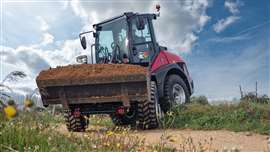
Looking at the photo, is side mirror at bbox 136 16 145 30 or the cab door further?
the cab door

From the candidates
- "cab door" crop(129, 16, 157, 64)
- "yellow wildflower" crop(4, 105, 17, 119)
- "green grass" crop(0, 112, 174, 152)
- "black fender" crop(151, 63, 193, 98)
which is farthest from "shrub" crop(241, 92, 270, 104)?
"yellow wildflower" crop(4, 105, 17, 119)

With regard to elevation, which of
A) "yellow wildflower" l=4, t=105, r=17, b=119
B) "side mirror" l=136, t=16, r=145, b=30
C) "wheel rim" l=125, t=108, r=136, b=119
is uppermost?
"side mirror" l=136, t=16, r=145, b=30

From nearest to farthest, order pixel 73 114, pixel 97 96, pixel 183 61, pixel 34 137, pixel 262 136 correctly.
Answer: pixel 34 137 < pixel 262 136 < pixel 97 96 < pixel 73 114 < pixel 183 61

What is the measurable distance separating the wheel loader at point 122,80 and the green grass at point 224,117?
461mm

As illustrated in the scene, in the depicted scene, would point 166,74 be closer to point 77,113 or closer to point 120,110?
Result: point 120,110

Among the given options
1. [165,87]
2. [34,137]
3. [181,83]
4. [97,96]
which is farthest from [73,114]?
[34,137]

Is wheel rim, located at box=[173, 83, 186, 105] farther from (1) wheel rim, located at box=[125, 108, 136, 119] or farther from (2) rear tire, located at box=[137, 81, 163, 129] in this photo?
(2) rear tire, located at box=[137, 81, 163, 129]

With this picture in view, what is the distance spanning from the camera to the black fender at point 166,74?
1228 centimetres

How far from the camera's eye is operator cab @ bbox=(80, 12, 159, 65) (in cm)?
1228

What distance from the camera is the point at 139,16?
40.2 feet

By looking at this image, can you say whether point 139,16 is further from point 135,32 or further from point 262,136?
point 262,136

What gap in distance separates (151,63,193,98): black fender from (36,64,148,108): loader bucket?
1521mm

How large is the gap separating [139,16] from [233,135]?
14.3ft

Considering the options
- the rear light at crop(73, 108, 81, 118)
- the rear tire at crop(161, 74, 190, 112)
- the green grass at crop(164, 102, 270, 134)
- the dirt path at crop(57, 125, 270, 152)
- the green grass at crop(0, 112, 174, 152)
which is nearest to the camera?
the green grass at crop(0, 112, 174, 152)
